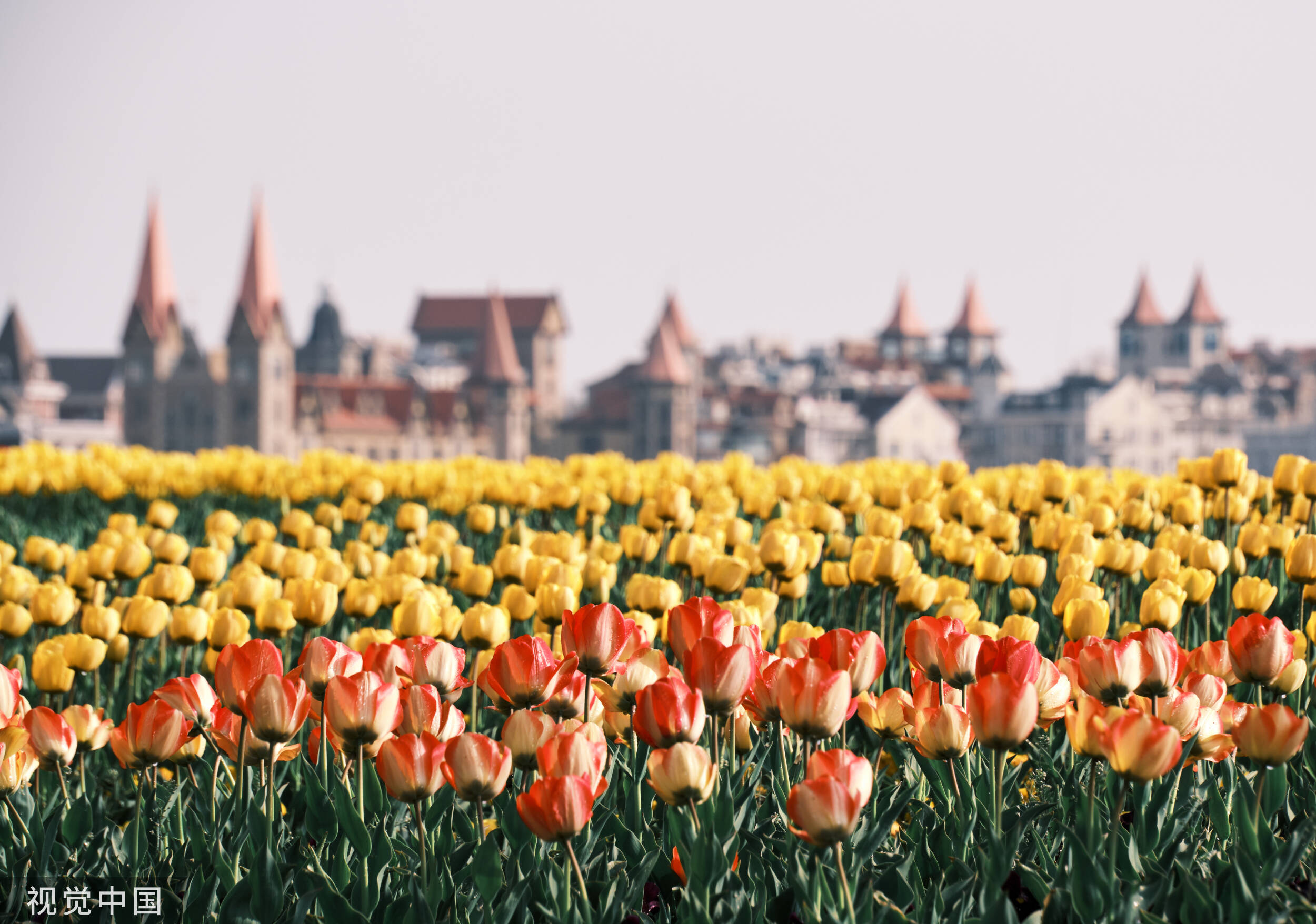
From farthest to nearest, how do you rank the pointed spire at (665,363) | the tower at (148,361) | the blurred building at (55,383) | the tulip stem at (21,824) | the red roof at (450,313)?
the red roof at (450,313), the blurred building at (55,383), the pointed spire at (665,363), the tower at (148,361), the tulip stem at (21,824)

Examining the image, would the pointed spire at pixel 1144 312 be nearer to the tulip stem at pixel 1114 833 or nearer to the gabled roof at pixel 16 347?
the gabled roof at pixel 16 347

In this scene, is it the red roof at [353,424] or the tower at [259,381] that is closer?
the tower at [259,381]

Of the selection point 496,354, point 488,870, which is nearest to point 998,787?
point 488,870

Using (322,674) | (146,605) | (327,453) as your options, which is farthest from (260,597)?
(327,453)

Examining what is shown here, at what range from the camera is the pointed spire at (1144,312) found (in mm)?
117250

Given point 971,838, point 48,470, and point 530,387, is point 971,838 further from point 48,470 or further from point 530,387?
point 530,387

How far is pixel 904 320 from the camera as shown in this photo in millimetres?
113188

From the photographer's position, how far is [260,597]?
136 inches

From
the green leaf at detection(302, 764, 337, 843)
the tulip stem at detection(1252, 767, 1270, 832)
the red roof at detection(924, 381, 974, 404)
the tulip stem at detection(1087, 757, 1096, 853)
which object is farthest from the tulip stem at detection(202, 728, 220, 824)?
the red roof at detection(924, 381, 974, 404)

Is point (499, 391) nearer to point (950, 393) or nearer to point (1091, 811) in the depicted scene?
point (950, 393)

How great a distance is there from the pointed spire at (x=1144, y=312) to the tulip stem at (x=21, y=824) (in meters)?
124

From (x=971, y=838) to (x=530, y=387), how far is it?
315 ft

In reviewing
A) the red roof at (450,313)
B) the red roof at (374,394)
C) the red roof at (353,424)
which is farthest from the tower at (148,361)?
the red roof at (450,313)

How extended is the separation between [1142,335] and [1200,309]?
5503 mm
